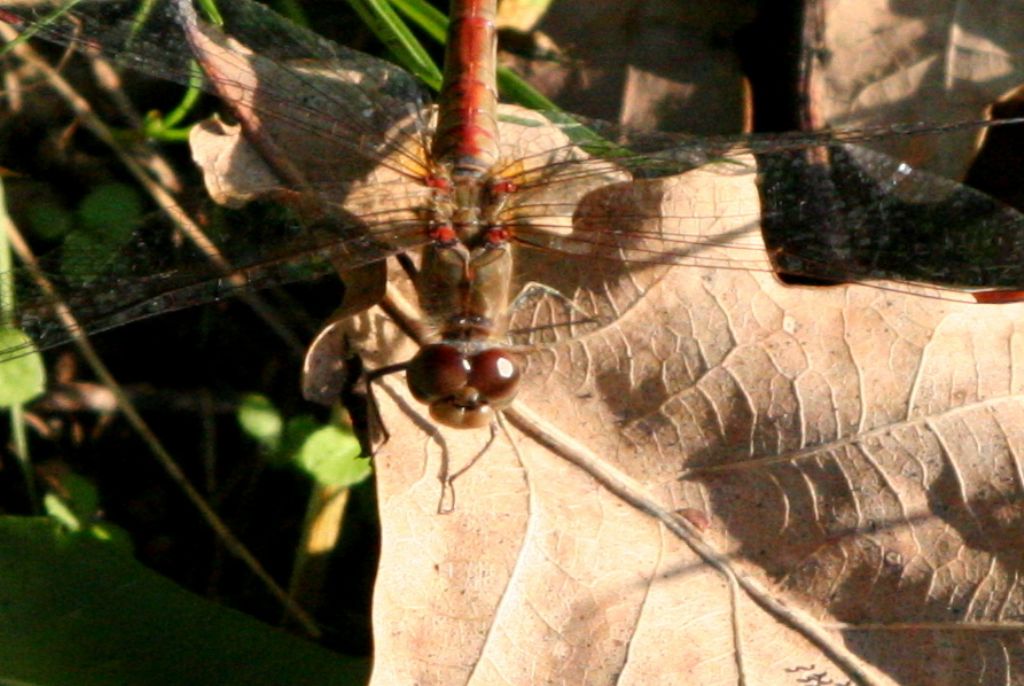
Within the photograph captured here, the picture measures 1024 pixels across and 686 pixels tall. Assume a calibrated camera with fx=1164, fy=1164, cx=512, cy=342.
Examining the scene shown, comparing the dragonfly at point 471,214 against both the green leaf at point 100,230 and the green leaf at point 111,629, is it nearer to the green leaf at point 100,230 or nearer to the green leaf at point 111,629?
the green leaf at point 100,230

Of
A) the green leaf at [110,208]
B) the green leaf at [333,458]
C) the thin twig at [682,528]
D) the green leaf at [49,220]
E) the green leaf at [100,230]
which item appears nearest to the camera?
the thin twig at [682,528]

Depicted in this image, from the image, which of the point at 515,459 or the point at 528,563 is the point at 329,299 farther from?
the point at 528,563

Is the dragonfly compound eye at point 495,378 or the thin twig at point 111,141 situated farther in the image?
the thin twig at point 111,141

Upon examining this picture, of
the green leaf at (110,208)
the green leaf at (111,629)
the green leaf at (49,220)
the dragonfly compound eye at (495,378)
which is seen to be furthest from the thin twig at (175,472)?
the dragonfly compound eye at (495,378)

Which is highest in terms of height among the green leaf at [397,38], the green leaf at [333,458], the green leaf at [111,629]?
the green leaf at [397,38]

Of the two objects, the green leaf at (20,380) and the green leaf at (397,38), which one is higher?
the green leaf at (397,38)

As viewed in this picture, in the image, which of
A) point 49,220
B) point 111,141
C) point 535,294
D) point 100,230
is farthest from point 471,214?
point 49,220

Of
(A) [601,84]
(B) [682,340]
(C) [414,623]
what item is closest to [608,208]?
(B) [682,340]
